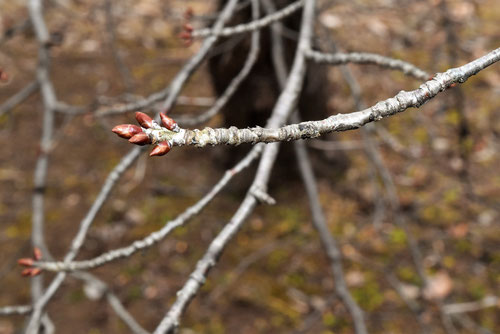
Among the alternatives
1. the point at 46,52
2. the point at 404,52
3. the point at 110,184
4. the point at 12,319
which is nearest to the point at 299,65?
the point at 110,184

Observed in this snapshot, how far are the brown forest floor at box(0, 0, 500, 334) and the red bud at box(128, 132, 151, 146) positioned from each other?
5.90ft

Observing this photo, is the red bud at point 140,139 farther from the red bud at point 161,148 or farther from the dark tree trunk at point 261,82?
the dark tree trunk at point 261,82

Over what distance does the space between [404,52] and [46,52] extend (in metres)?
3.94

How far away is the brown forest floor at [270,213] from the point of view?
2.89m

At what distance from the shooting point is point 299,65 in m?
1.27

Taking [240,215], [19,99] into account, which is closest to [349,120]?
[240,215]

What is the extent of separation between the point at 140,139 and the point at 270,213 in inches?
120

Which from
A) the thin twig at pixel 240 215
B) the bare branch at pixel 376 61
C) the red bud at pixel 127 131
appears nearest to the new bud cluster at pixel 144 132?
the red bud at pixel 127 131

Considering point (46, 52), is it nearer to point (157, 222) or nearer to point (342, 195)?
point (157, 222)

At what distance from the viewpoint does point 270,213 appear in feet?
11.6

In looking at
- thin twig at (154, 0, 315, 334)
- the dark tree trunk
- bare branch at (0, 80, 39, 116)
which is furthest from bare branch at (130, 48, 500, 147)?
the dark tree trunk

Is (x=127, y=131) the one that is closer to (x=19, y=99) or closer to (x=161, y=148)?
(x=161, y=148)

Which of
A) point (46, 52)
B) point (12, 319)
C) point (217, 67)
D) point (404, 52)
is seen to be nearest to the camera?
point (46, 52)

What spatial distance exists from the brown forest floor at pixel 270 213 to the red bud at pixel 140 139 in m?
1.80
